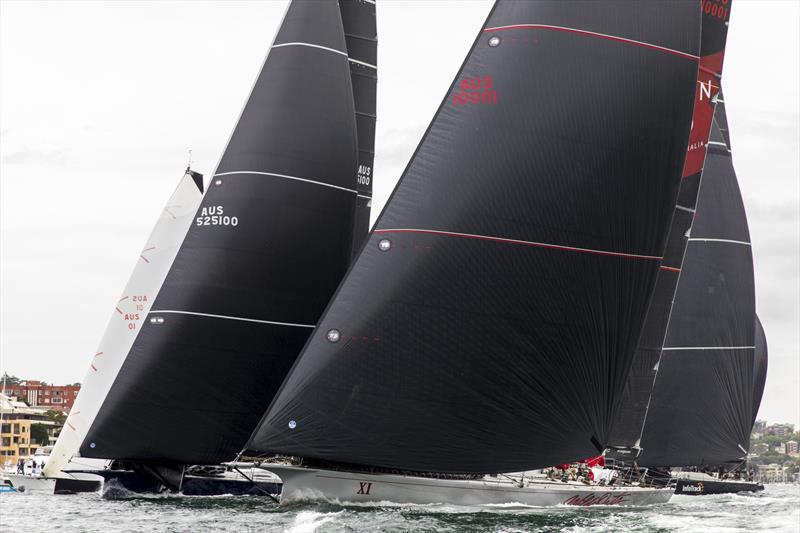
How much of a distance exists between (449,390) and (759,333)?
103ft

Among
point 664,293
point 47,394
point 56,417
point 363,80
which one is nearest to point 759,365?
point 664,293

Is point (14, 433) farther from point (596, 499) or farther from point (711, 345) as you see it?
point (596, 499)

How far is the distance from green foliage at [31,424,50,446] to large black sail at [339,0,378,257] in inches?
3952

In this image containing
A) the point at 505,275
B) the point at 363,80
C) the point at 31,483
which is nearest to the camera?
the point at 505,275

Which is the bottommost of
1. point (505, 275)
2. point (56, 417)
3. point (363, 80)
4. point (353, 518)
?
point (353, 518)

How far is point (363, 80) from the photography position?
1422 inches

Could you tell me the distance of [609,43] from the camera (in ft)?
86.1

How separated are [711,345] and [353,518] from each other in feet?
65.6

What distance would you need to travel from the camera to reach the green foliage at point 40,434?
5094 inches

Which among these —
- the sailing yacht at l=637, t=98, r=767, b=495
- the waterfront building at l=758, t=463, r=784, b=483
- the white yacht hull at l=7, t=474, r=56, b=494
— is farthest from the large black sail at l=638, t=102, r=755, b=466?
the waterfront building at l=758, t=463, r=784, b=483

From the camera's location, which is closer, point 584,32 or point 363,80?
point 584,32

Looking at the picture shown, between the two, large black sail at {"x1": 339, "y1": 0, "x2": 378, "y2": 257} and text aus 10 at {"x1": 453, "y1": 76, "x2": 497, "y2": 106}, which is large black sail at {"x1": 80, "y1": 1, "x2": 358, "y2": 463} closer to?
large black sail at {"x1": 339, "y1": 0, "x2": 378, "y2": 257}

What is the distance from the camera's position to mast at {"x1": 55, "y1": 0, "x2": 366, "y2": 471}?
102ft

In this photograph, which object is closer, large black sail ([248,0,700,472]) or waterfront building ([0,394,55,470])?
large black sail ([248,0,700,472])
